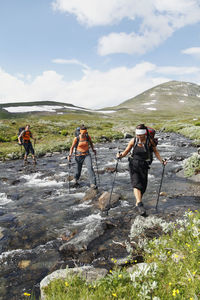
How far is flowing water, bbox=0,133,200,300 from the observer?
17.0 ft

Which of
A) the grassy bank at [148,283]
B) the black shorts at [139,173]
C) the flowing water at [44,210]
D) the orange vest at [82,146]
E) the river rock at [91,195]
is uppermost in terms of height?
the orange vest at [82,146]

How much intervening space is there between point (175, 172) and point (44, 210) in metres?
9.28

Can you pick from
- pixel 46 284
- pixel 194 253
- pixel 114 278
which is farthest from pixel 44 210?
pixel 194 253

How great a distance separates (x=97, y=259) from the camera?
17.4 feet

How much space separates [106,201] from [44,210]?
2.71 metres

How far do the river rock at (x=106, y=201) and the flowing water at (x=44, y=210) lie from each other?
26cm

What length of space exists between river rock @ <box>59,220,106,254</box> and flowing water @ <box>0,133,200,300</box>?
1.12ft

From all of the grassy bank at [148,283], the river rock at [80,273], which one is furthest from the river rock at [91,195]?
the grassy bank at [148,283]

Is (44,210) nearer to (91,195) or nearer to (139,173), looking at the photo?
(91,195)

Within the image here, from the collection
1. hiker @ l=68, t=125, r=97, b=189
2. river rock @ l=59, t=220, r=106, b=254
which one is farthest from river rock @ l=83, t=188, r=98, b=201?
river rock @ l=59, t=220, r=106, b=254

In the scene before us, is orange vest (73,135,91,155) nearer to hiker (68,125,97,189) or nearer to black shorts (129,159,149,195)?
hiker (68,125,97,189)

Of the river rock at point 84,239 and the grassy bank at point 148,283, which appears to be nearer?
the grassy bank at point 148,283

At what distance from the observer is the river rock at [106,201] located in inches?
347

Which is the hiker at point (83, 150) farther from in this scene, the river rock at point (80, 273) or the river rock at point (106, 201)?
the river rock at point (80, 273)
